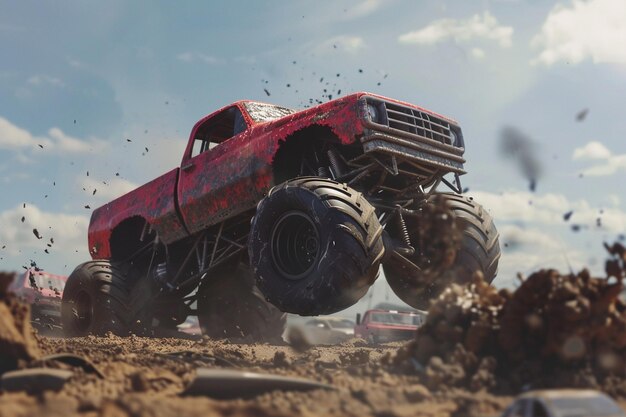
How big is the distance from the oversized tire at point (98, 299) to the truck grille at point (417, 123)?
4.91m

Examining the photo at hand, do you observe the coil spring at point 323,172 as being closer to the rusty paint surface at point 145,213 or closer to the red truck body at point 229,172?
the red truck body at point 229,172

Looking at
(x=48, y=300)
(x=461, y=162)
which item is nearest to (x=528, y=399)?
(x=461, y=162)

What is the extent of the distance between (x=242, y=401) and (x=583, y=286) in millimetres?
2321

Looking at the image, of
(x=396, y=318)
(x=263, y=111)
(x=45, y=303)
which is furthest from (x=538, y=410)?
(x=396, y=318)

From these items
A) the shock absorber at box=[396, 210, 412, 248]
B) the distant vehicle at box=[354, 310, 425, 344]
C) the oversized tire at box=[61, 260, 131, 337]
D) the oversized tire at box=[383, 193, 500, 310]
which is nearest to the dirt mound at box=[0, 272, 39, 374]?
the oversized tire at box=[383, 193, 500, 310]

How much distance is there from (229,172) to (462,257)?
8.94 feet

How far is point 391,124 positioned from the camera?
264 inches

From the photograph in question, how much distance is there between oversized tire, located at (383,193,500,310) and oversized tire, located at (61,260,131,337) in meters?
3.86

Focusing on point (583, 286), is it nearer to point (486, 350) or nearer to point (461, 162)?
point (486, 350)

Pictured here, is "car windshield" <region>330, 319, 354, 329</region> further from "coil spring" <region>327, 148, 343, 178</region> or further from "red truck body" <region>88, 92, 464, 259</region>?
Answer: "coil spring" <region>327, 148, 343, 178</region>

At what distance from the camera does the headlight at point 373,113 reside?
21.3 ft

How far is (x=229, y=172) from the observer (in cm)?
777

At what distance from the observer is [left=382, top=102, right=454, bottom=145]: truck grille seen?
673cm

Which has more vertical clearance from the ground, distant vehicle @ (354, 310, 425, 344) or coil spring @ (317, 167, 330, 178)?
coil spring @ (317, 167, 330, 178)
